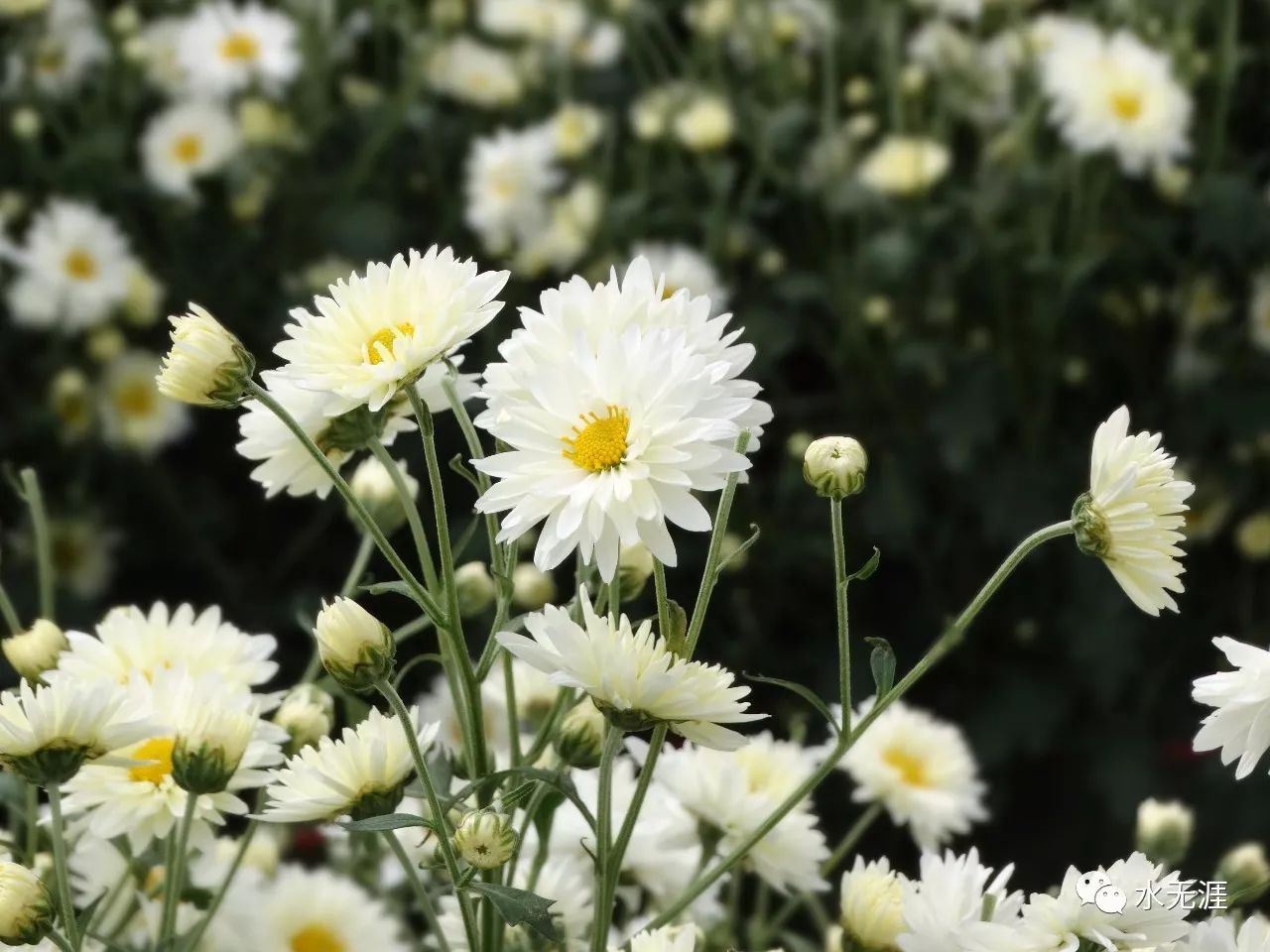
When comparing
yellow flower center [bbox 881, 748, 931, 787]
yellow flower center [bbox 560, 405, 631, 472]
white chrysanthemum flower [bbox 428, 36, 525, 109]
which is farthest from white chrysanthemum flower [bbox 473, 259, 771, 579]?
white chrysanthemum flower [bbox 428, 36, 525, 109]

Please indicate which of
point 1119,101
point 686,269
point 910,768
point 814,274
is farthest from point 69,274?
point 910,768

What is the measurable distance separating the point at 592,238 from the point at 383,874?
1073 millimetres

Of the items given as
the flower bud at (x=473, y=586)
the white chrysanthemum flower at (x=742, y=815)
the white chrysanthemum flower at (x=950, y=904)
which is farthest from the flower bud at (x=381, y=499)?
the white chrysanthemum flower at (x=950, y=904)

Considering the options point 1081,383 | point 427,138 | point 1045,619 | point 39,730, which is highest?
point 427,138

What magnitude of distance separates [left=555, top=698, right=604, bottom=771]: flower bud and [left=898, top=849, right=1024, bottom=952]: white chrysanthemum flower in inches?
4.3

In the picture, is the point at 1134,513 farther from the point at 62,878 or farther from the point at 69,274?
the point at 69,274

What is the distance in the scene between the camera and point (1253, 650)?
1.67 ft

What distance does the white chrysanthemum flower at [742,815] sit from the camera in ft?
2.10

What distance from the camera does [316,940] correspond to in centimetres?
70

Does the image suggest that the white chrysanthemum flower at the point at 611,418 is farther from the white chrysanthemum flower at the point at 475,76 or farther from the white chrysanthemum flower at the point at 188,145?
the white chrysanthemum flower at the point at 475,76

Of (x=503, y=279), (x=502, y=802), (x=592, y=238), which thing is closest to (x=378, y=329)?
(x=503, y=279)

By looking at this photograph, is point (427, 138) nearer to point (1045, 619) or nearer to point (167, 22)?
point (167, 22)

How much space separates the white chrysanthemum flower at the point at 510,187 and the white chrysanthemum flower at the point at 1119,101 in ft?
1.72

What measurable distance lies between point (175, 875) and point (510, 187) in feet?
4.19
